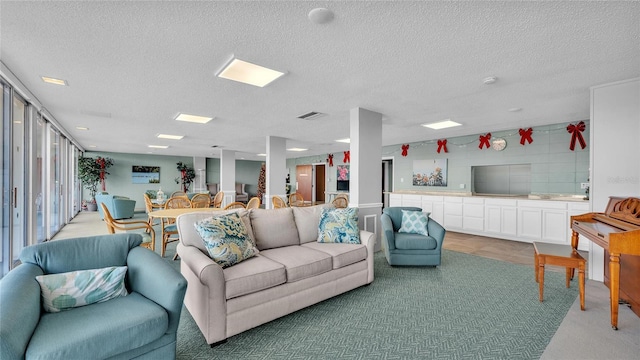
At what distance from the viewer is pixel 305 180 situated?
12.1 metres

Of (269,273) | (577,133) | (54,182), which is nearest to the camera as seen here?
(269,273)

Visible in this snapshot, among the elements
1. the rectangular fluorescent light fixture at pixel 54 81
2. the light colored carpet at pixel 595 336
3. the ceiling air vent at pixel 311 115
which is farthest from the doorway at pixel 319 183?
the light colored carpet at pixel 595 336

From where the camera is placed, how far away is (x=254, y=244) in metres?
2.91

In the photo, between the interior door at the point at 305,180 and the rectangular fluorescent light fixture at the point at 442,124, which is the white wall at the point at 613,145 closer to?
the rectangular fluorescent light fixture at the point at 442,124

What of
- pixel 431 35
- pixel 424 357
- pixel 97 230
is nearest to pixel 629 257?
pixel 424 357

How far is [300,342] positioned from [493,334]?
5.01ft

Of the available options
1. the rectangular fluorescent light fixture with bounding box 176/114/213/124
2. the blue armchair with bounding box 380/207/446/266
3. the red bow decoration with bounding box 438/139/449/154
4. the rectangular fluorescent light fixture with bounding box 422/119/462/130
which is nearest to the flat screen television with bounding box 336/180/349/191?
the red bow decoration with bounding box 438/139/449/154

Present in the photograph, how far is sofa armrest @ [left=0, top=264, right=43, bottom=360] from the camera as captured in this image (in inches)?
46.0

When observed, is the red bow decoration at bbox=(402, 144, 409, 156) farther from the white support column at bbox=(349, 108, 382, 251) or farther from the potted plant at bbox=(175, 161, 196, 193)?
the potted plant at bbox=(175, 161, 196, 193)

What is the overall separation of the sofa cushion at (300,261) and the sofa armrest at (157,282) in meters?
0.97

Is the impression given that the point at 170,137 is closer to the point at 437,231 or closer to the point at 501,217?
the point at 437,231

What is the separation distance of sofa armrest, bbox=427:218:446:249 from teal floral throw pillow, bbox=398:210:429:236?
0.06 meters

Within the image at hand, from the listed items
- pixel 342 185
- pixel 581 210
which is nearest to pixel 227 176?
pixel 342 185

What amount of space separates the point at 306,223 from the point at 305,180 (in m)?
8.77
